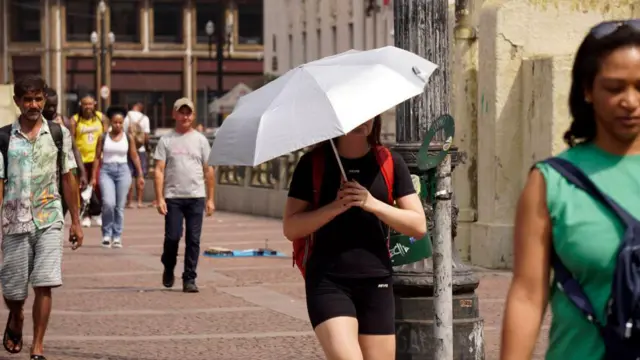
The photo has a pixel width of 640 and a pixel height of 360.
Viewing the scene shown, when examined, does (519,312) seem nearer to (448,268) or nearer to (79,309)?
(448,268)

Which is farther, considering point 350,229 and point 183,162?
point 183,162

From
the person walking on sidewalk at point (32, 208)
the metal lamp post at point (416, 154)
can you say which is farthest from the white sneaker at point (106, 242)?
the metal lamp post at point (416, 154)

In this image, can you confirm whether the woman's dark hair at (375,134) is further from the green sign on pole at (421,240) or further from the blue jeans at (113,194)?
the blue jeans at (113,194)

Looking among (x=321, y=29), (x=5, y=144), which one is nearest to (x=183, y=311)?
(x=5, y=144)

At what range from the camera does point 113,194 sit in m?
21.0

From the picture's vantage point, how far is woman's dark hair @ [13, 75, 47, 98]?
9.94m

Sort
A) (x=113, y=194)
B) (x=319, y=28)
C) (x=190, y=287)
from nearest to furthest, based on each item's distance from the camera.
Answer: (x=190, y=287) < (x=113, y=194) < (x=319, y=28)

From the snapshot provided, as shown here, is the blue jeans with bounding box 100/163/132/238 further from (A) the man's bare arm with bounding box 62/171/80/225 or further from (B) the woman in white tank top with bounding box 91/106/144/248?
(A) the man's bare arm with bounding box 62/171/80/225

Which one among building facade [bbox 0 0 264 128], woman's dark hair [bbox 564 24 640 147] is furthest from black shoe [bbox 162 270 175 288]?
building facade [bbox 0 0 264 128]

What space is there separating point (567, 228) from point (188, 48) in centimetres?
7989

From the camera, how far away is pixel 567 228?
12.8 feet

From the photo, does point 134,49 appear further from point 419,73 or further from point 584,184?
point 584,184

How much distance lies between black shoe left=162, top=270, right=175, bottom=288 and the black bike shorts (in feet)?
27.9

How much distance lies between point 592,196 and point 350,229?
2.93 meters
